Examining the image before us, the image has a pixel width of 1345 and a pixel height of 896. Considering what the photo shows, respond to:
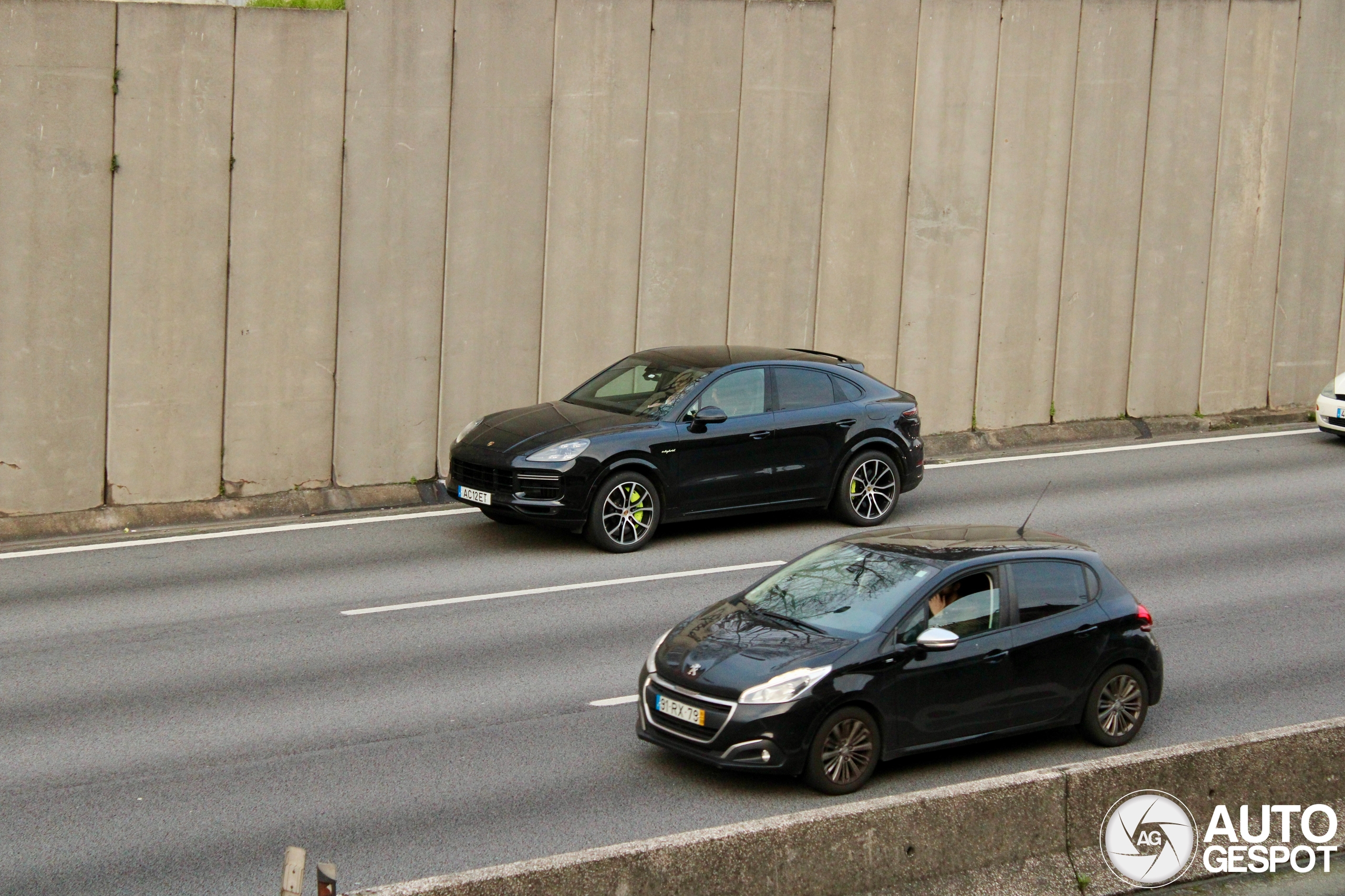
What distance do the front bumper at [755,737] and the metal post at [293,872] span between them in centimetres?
316

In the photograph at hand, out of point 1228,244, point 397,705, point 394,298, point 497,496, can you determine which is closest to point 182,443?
point 394,298

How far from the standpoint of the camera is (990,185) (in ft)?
64.4

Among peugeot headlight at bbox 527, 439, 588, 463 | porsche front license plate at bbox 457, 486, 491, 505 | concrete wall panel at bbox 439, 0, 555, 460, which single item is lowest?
porsche front license plate at bbox 457, 486, 491, 505

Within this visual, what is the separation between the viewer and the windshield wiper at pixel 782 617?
8.66 meters

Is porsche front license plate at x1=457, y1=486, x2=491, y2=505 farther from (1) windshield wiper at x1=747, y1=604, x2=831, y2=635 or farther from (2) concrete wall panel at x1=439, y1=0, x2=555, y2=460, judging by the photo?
(1) windshield wiper at x1=747, y1=604, x2=831, y2=635

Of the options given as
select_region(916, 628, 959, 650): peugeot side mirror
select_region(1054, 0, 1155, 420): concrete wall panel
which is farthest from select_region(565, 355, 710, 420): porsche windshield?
select_region(1054, 0, 1155, 420): concrete wall panel

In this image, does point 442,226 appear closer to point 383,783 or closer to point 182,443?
point 182,443

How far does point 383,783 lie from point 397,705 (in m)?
1.32

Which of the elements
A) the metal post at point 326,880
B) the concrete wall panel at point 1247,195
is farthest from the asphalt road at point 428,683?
the concrete wall panel at point 1247,195

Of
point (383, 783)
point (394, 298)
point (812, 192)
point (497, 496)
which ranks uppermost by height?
point (812, 192)

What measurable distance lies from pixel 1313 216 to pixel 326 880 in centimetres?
1970

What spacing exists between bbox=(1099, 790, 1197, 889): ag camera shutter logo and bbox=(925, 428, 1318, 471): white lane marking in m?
10.6

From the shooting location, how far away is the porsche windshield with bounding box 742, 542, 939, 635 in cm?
871

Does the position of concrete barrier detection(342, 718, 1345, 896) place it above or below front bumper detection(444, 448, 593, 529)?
below
